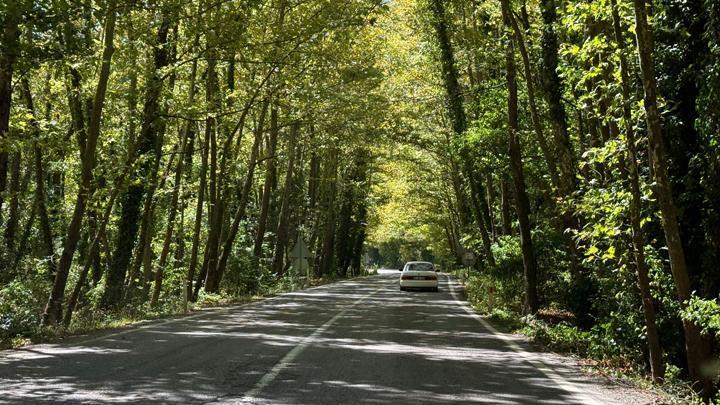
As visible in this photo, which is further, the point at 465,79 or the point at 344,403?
the point at 465,79

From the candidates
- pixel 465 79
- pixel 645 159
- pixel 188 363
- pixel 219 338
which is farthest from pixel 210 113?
pixel 465 79

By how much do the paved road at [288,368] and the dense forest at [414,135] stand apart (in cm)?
167

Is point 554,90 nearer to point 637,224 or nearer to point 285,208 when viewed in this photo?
point 637,224

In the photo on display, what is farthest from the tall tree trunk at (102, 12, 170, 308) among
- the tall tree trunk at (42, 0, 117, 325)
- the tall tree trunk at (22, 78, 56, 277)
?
the tall tree trunk at (42, 0, 117, 325)

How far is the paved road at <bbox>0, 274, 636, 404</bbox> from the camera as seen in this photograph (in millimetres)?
6820

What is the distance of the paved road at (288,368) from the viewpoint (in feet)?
22.4

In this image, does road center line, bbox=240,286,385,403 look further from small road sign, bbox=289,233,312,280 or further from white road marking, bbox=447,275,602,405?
small road sign, bbox=289,233,312,280

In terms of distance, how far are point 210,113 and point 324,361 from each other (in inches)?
430

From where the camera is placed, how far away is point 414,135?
1296 inches

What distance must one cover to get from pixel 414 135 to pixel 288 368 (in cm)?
2530

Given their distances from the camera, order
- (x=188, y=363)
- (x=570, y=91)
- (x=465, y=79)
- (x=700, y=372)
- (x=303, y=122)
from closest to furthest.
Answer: (x=700, y=372), (x=188, y=363), (x=570, y=91), (x=303, y=122), (x=465, y=79)

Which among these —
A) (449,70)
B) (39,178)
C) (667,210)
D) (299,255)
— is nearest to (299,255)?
(299,255)

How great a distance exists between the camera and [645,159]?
9047 millimetres

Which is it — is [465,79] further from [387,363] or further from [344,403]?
[344,403]
